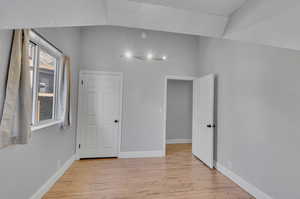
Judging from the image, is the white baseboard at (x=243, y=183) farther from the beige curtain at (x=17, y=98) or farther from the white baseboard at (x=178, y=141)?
the beige curtain at (x=17, y=98)

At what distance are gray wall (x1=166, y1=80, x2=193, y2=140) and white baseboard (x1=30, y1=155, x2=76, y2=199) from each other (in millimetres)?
3231

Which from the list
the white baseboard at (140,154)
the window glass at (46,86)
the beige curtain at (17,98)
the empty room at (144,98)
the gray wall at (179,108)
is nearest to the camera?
the empty room at (144,98)

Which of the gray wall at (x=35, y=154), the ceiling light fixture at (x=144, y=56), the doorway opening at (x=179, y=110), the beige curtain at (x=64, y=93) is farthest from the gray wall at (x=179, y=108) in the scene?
the beige curtain at (x=64, y=93)

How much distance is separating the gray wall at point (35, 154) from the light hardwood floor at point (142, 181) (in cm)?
34

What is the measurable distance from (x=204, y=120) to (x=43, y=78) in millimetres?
3070

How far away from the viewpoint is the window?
2033mm

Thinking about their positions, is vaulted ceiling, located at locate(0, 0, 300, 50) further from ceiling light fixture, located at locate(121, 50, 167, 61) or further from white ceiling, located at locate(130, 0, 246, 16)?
ceiling light fixture, located at locate(121, 50, 167, 61)

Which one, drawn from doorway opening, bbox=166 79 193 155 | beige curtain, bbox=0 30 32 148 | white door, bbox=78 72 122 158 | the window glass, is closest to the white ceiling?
beige curtain, bbox=0 30 32 148

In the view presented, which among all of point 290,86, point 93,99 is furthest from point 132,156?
point 290,86

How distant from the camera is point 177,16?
2.06ft

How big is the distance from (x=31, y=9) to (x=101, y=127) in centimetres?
321

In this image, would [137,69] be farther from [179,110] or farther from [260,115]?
[260,115]

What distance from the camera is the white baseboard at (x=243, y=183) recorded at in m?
2.11

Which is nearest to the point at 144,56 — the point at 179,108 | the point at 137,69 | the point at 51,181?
the point at 137,69
